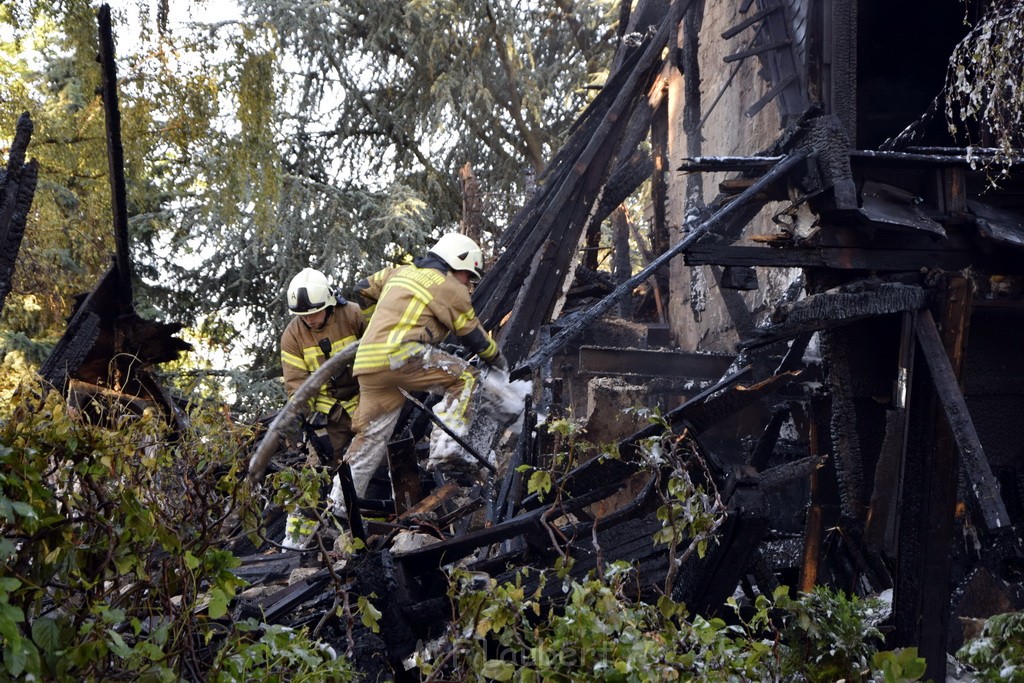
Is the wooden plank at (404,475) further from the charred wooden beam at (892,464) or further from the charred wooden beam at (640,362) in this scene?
the charred wooden beam at (892,464)

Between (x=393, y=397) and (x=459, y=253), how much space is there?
1.07 meters

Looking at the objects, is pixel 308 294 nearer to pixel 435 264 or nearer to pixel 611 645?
pixel 435 264

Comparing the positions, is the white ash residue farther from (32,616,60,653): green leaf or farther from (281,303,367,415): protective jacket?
(32,616,60,653): green leaf

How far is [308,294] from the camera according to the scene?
23.8 feet

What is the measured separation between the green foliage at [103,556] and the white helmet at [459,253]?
3.40 meters

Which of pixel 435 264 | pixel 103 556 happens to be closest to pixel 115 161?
pixel 435 264

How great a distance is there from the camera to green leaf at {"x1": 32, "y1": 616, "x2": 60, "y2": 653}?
287 centimetres

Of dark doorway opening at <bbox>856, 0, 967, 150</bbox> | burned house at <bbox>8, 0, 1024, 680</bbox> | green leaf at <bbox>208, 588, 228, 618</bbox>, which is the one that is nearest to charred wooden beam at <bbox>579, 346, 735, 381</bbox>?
burned house at <bbox>8, 0, 1024, 680</bbox>

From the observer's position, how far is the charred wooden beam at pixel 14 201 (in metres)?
4.33

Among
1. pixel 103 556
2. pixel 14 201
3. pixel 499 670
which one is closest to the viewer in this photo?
pixel 103 556

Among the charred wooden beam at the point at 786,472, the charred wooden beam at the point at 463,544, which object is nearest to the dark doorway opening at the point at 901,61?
the charred wooden beam at the point at 786,472

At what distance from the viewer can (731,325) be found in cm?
889

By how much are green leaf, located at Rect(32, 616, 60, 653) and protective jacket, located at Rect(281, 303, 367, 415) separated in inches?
181

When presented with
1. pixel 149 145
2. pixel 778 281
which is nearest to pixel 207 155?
pixel 149 145
